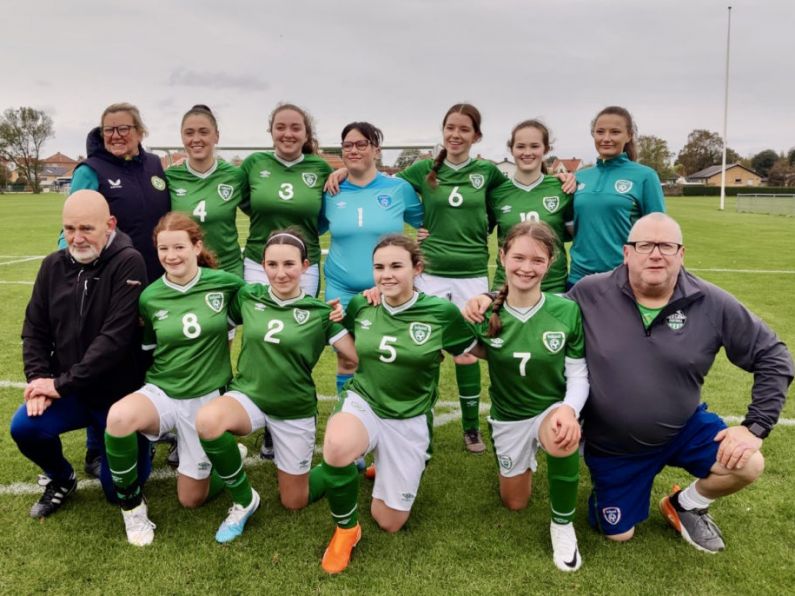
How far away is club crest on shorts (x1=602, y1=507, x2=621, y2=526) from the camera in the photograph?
2.83 metres

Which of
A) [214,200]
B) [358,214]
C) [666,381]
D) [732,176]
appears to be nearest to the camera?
[666,381]

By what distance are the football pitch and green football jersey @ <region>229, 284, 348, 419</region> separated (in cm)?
59

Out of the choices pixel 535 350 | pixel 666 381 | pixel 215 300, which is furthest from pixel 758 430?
pixel 215 300

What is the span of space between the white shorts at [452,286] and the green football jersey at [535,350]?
3.15 ft

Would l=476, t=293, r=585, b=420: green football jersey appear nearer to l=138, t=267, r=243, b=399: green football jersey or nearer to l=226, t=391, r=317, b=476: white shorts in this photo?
l=226, t=391, r=317, b=476: white shorts

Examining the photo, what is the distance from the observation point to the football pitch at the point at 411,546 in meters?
2.51

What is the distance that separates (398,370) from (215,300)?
41.4 inches

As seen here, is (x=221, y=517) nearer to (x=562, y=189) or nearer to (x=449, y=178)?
(x=449, y=178)

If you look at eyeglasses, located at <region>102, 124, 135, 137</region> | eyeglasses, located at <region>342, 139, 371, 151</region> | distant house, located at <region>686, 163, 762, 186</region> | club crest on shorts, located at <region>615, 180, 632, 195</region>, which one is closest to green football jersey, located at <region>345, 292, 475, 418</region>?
eyeglasses, located at <region>342, 139, 371, 151</region>

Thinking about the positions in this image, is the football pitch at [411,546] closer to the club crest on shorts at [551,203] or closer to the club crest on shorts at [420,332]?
the club crest on shorts at [420,332]

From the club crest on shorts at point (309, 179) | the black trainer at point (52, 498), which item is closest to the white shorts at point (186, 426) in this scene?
the black trainer at point (52, 498)

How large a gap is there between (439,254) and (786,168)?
312ft

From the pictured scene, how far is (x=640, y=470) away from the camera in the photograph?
2879 mm

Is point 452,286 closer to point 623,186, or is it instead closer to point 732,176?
point 623,186
